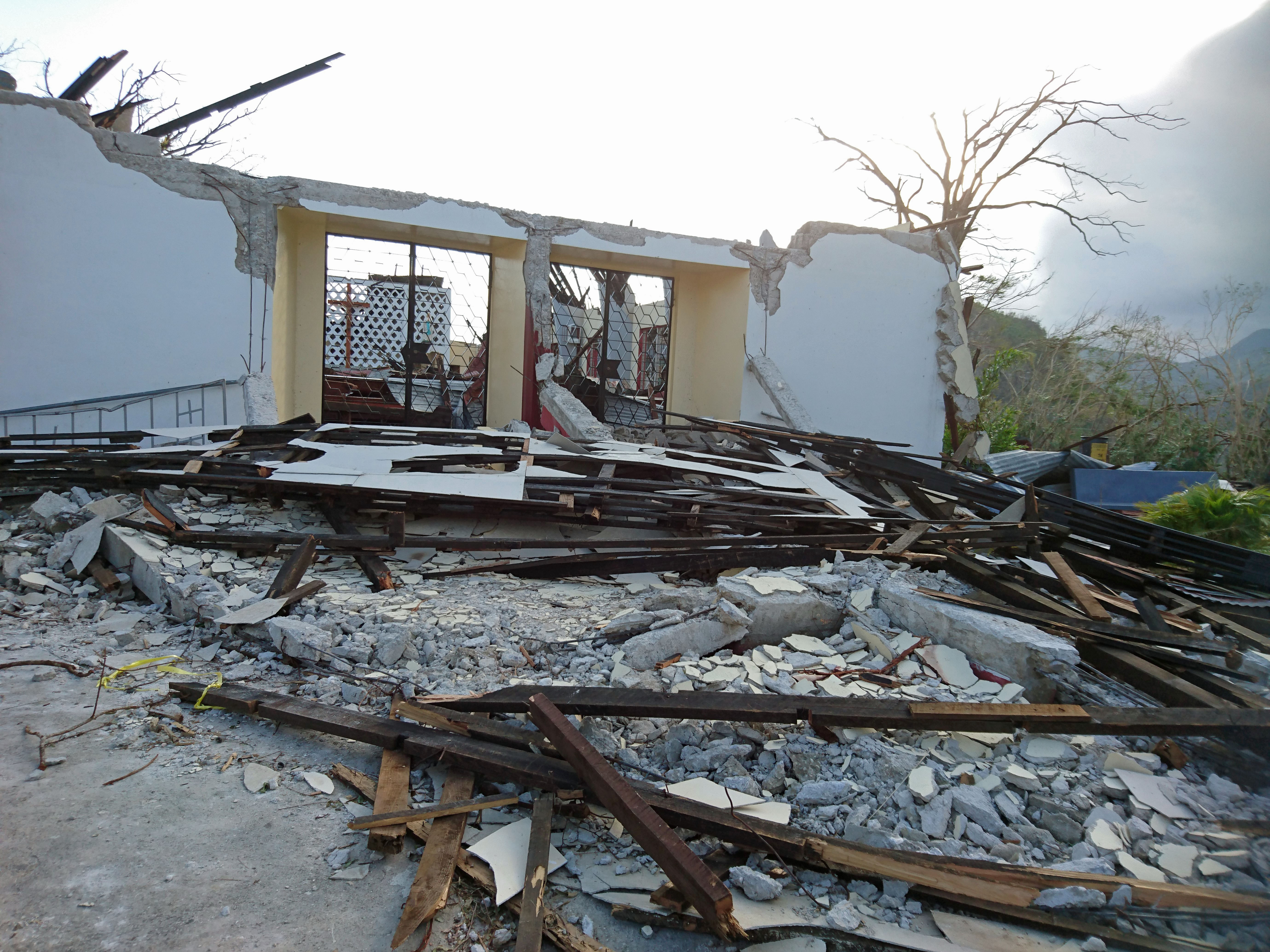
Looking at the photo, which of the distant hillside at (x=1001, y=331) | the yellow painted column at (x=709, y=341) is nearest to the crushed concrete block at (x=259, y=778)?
the yellow painted column at (x=709, y=341)

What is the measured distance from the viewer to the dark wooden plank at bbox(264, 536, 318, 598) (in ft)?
13.0

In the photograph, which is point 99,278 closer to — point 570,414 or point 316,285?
point 316,285

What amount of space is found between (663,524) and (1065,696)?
2982 millimetres

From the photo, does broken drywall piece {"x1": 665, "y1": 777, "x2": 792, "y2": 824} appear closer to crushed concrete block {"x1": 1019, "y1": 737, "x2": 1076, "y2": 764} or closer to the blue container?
crushed concrete block {"x1": 1019, "y1": 737, "x2": 1076, "y2": 764}

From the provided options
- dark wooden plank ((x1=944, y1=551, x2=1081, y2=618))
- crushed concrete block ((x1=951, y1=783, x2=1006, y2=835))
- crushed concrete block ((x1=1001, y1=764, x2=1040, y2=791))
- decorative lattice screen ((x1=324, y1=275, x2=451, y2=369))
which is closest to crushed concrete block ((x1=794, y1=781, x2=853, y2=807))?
crushed concrete block ((x1=951, y1=783, x2=1006, y2=835))

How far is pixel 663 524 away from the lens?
5.59 meters

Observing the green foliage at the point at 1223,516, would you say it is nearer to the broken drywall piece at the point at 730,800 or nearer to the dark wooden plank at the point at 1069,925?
the dark wooden plank at the point at 1069,925

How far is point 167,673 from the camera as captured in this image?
10.9ft

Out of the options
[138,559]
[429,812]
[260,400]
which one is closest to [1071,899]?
[429,812]

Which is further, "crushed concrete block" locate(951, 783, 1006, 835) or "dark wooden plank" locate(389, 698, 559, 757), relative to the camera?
"dark wooden plank" locate(389, 698, 559, 757)

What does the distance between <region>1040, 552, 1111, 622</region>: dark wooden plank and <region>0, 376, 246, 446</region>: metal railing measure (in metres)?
7.29

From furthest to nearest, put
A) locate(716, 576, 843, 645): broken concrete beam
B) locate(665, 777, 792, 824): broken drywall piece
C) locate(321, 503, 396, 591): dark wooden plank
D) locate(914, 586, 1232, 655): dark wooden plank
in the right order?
1. locate(321, 503, 396, 591): dark wooden plank
2. locate(716, 576, 843, 645): broken concrete beam
3. locate(914, 586, 1232, 655): dark wooden plank
4. locate(665, 777, 792, 824): broken drywall piece

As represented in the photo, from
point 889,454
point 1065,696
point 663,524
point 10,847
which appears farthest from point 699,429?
point 10,847

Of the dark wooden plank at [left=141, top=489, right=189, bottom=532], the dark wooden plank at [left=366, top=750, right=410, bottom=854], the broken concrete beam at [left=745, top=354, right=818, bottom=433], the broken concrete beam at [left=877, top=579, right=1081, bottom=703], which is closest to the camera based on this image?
the dark wooden plank at [left=366, top=750, right=410, bottom=854]
